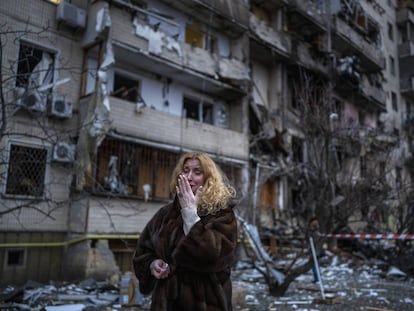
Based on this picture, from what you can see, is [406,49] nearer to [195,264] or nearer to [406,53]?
[406,53]

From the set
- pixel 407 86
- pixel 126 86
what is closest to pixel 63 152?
pixel 126 86

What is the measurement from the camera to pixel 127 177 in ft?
42.6

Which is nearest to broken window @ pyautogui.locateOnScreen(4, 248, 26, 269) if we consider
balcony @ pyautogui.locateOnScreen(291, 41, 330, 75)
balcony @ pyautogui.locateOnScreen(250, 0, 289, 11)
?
balcony @ pyautogui.locateOnScreen(291, 41, 330, 75)

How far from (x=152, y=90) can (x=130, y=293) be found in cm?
934

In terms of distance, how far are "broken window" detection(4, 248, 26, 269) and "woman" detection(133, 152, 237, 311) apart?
8778 millimetres

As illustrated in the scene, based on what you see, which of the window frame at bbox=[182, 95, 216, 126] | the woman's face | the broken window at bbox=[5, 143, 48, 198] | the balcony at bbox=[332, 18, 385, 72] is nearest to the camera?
the woman's face

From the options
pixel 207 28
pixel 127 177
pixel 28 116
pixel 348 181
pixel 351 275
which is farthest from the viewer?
pixel 207 28

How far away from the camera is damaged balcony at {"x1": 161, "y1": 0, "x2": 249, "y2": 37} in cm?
1571

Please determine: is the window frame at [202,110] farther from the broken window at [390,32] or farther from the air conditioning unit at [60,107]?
the broken window at [390,32]

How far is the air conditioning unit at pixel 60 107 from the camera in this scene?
35.5ft

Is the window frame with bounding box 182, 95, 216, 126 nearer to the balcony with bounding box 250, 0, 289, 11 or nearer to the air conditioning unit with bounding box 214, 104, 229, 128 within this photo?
the air conditioning unit with bounding box 214, 104, 229, 128

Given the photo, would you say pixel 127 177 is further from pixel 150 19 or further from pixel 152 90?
pixel 150 19

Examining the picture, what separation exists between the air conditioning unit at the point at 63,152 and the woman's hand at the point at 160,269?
9.01 meters

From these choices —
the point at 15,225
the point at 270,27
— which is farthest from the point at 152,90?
the point at 270,27
